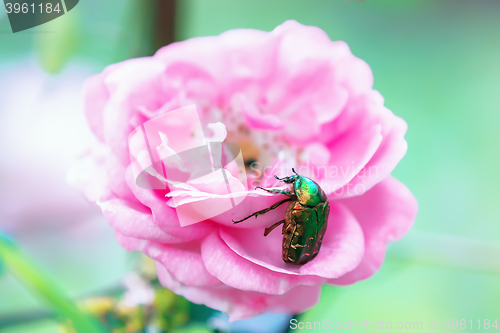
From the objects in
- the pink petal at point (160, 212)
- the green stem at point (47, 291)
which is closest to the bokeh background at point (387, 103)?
the green stem at point (47, 291)

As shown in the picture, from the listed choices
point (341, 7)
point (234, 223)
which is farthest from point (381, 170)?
point (341, 7)

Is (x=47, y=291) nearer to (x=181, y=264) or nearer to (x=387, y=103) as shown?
(x=181, y=264)

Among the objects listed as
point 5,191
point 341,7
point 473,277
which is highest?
point 341,7

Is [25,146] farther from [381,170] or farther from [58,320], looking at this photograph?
[381,170]

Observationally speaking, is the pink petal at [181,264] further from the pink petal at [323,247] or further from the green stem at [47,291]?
the green stem at [47,291]

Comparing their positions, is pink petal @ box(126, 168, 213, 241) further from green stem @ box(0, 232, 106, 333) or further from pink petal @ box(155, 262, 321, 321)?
green stem @ box(0, 232, 106, 333)

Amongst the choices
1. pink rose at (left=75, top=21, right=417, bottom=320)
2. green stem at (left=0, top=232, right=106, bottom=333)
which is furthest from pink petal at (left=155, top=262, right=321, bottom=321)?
green stem at (left=0, top=232, right=106, bottom=333)
